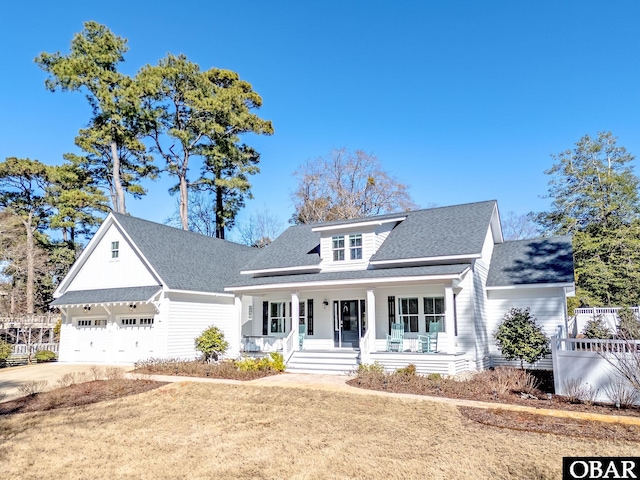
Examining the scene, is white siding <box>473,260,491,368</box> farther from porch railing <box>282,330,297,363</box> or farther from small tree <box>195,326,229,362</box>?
small tree <box>195,326,229,362</box>

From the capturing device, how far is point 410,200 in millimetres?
39875

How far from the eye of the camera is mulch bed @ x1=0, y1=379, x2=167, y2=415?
11.8 metres

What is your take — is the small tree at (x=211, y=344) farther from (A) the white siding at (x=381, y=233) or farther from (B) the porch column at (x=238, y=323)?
(A) the white siding at (x=381, y=233)

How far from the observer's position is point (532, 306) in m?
17.9

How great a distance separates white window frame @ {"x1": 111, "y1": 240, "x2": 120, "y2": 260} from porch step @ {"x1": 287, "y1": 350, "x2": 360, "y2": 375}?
10054 mm

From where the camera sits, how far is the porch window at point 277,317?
20.8 m

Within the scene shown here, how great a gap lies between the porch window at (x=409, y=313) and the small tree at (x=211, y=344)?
26.5 feet

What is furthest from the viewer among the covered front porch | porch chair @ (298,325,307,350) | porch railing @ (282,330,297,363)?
porch chair @ (298,325,307,350)

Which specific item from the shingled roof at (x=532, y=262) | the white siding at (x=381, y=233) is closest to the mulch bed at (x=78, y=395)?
the white siding at (x=381, y=233)

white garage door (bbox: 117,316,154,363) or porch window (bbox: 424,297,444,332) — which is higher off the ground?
porch window (bbox: 424,297,444,332)

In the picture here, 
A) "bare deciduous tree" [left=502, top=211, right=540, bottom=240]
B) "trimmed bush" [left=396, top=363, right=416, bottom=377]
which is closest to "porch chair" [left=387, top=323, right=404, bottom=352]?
"trimmed bush" [left=396, top=363, right=416, bottom=377]

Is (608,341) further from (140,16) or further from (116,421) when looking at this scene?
(140,16)

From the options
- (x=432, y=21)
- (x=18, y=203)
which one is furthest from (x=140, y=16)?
(x=18, y=203)

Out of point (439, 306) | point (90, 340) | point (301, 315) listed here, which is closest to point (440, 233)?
point (439, 306)
